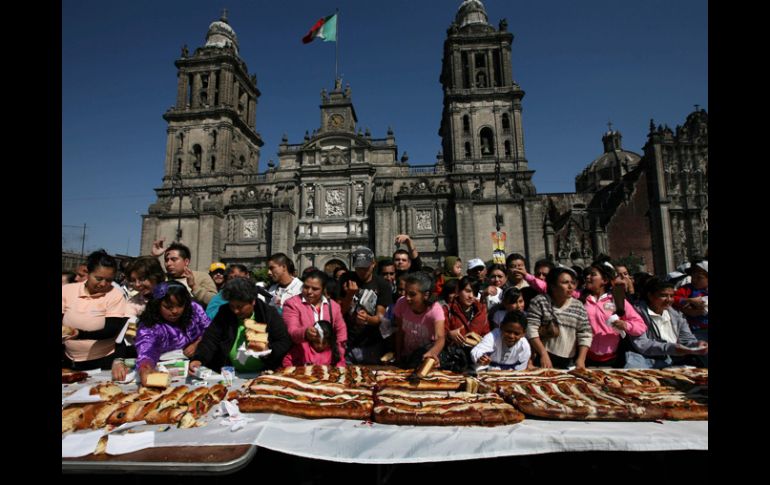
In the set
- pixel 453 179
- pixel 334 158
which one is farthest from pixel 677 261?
pixel 334 158

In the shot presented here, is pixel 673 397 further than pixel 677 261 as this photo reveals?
No

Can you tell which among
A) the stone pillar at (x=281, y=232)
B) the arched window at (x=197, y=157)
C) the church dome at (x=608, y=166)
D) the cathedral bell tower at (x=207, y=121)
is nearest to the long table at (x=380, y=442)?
the stone pillar at (x=281, y=232)

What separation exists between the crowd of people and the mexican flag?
3013cm

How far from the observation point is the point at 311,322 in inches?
192

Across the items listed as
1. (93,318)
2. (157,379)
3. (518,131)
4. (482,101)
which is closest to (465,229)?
(518,131)

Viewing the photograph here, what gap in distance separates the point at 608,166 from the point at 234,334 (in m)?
53.9

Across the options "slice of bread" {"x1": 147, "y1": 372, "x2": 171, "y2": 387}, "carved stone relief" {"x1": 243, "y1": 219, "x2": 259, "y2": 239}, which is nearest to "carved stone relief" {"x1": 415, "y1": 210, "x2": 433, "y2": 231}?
"carved stone relief" {"x1": 243, "y1": 219, "x2": 259, "y2": 239}

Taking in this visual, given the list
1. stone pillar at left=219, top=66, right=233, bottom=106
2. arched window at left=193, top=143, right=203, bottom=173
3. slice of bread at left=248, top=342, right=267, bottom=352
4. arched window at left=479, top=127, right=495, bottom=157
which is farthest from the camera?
stone pillar at left=219, top=66, right=233, bottom=106

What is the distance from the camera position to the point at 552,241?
31.3 metres

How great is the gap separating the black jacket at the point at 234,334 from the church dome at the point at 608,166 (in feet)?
158

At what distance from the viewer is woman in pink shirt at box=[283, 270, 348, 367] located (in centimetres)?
482

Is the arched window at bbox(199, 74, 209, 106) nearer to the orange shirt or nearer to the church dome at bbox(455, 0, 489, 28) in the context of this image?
the church dome at bbox(455, 0, 489, 28)
